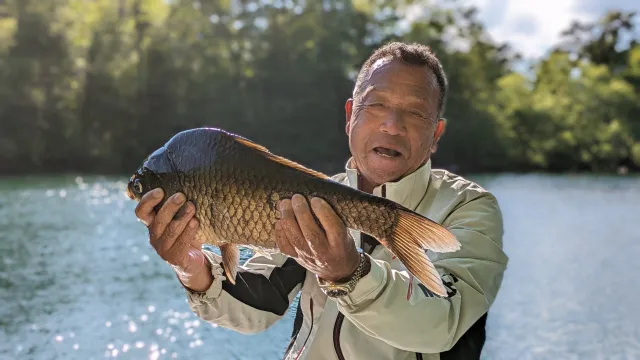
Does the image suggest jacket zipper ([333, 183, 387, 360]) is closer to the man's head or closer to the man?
the man

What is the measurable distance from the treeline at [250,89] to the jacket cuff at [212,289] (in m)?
35.4

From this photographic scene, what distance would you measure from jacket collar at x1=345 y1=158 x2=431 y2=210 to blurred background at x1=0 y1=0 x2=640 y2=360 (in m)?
4.84

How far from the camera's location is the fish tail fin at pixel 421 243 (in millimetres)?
1815

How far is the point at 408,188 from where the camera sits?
2.56 meters

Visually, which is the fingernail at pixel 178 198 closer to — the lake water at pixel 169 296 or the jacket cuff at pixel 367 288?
the jacket cuff at pixel 367 288

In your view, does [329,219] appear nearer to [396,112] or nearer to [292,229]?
[292,229]

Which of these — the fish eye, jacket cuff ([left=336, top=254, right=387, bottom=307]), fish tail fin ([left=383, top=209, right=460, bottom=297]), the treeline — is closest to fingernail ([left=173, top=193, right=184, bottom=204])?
the fish eye

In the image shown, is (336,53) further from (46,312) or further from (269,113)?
(46,312)

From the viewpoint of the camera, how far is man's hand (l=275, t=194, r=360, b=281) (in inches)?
74.4

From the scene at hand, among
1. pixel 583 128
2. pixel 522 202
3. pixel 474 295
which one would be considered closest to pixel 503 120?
pixel 583 128

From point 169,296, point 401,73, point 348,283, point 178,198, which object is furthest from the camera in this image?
point 169,296

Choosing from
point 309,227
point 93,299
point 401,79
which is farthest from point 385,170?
point 93,299

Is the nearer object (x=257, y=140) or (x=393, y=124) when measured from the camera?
(x=393, y=124)

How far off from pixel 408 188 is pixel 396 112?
0.96 ft
